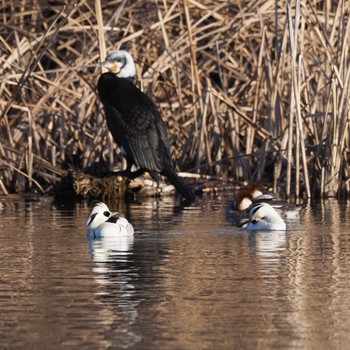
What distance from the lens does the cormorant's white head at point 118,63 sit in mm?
12656

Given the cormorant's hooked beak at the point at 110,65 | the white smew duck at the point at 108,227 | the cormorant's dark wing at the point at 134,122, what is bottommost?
the white smew duck at the point at 108,227

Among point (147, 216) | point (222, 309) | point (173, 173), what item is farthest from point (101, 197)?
point (222, 309)

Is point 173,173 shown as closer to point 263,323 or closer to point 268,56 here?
point 268,56

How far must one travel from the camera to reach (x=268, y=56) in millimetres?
12938

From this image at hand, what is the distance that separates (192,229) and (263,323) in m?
3.84

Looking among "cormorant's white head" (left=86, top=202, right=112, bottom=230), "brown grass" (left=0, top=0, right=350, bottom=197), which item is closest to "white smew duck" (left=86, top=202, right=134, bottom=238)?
"cormorant's white head" (left=86, top=202, right=112, bottom=230)

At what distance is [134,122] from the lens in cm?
1279

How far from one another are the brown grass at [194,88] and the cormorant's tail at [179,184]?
17.7 inches

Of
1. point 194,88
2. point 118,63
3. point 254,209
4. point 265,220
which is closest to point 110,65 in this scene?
point 118,63

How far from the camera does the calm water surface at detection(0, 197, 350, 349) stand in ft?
18.2

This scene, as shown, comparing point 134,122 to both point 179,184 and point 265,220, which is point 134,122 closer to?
point 179,184

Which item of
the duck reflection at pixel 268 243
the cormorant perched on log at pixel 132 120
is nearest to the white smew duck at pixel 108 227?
the duck reflection at pixel 268 243

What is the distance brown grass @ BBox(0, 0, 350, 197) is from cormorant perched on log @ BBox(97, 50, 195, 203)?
240 mm

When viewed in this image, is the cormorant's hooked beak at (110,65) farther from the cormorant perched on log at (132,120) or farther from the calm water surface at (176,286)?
the calm water surface at (176,286)
